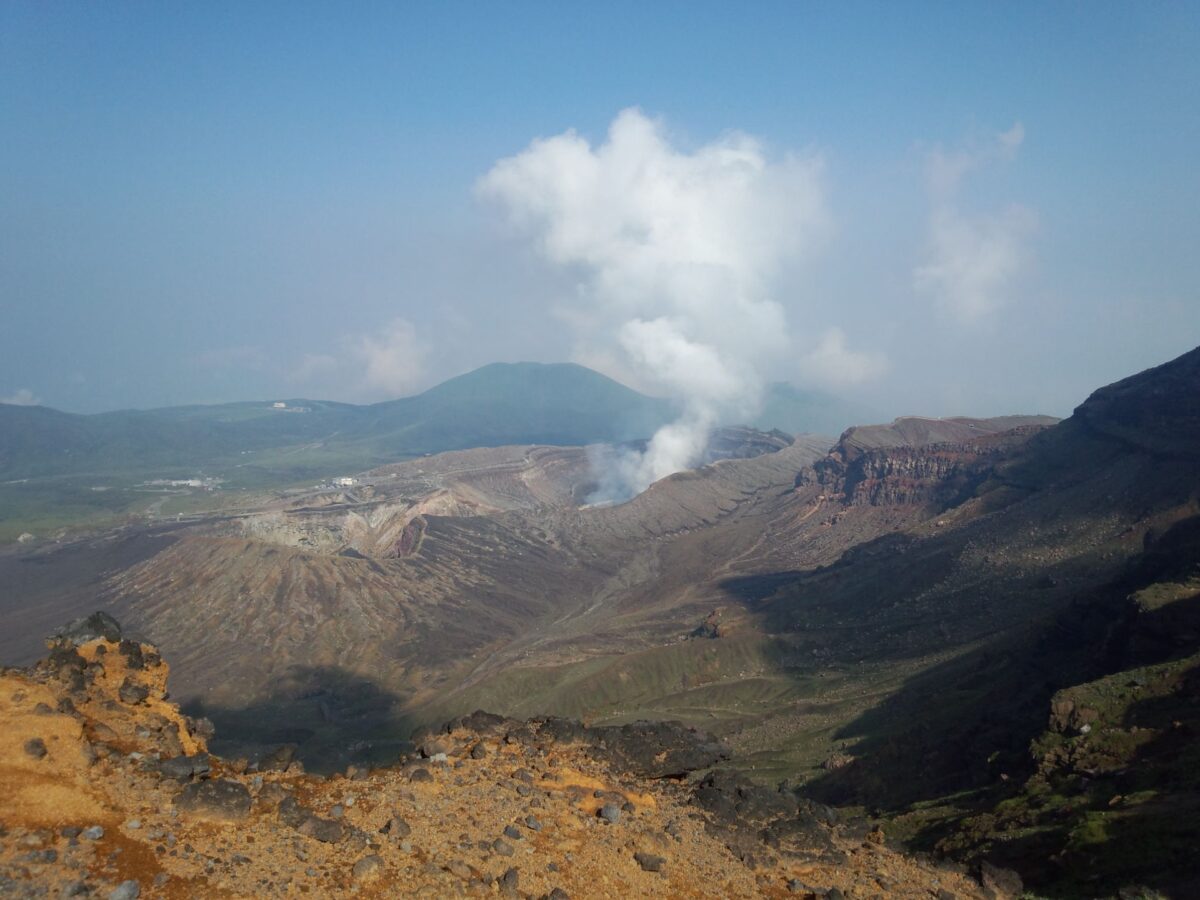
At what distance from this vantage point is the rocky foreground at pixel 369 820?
37.8 ft

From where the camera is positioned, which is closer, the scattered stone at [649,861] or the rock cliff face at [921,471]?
the scattered stone at [649,861]

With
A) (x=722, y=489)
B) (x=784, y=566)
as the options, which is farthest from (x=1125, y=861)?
(x=722, y=489)

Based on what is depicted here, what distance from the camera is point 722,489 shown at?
19912 centimetres

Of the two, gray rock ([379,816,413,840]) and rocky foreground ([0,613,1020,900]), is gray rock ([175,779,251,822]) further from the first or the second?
gray rock ([379,816,413,840])

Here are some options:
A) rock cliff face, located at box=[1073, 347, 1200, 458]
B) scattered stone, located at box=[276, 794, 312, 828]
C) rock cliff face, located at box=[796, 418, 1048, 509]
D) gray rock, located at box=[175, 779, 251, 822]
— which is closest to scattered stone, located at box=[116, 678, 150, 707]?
gray rock, located at box=[175, 779, 251, 822]

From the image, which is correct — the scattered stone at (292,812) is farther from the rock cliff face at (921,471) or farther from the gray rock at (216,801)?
the rock cliff face at (921,471)

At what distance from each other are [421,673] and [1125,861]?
85725 millimetres

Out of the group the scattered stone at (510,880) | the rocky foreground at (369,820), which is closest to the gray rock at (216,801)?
the rocky foreground at (369,820)

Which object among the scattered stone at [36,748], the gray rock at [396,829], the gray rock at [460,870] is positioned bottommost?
the gray rock at [460,870]

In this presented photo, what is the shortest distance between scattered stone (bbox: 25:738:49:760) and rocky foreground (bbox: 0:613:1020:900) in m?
0.04

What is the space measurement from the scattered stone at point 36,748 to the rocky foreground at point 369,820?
4 cm

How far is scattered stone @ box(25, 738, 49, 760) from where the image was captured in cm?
1270

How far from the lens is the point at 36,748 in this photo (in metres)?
12.8

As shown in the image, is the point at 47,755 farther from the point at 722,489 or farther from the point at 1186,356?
the point at 722,489
